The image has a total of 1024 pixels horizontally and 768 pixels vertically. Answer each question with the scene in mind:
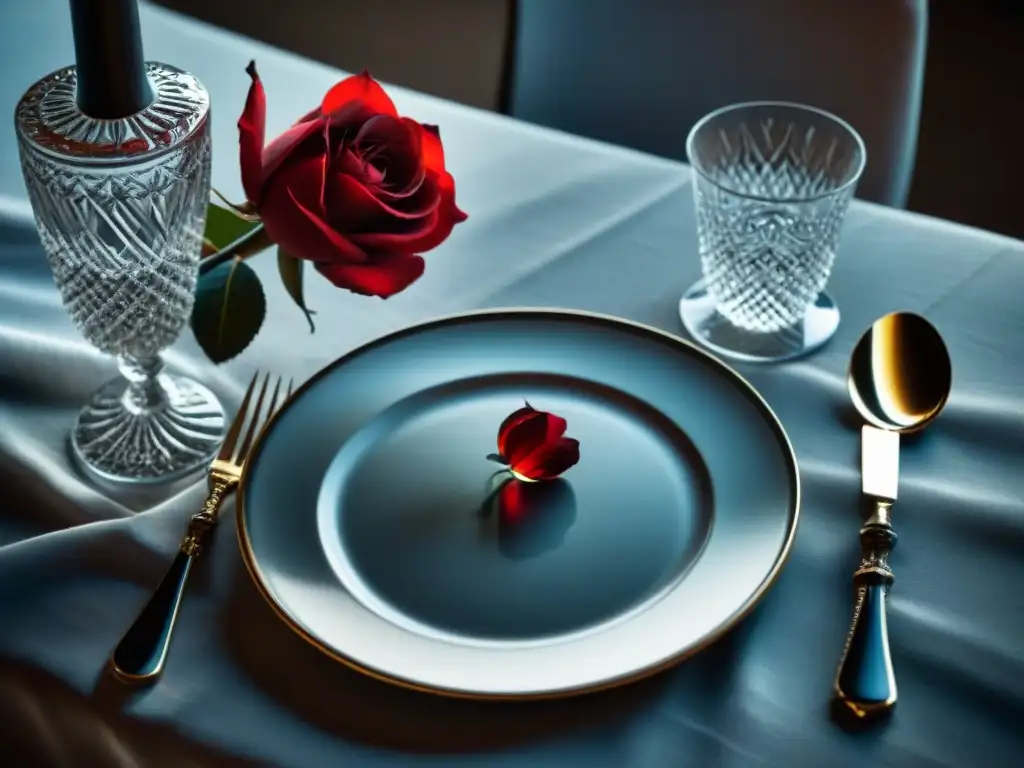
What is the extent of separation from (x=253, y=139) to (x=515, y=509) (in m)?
0.24

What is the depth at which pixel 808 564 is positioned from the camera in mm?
657

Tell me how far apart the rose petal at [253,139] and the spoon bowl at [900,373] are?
38 centimetres

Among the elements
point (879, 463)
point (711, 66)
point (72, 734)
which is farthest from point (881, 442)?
point (711, 66)

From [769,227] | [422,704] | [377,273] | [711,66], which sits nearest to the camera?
[422,704]

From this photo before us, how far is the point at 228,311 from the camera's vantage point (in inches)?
29.7

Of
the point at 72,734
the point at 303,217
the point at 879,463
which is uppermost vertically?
the point at 303,217

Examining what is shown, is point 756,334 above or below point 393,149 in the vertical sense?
below

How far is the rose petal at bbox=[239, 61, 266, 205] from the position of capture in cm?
65

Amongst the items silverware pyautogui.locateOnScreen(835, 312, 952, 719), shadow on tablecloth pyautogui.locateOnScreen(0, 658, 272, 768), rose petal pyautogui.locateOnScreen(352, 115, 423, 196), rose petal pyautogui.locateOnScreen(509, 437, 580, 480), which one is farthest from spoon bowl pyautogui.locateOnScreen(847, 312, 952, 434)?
shadow on tablecloth pyautogui.locateOnScreen(0, 658, 272, 768)

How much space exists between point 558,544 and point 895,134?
0.78 metres

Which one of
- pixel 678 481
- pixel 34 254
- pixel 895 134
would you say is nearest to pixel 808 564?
pixel 678 481

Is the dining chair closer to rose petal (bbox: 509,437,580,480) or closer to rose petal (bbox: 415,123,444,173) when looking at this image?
rose petal (bbox: 415,123,444,173)

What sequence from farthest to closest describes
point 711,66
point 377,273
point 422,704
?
point 711,66 → point 377,273 → point 422,704

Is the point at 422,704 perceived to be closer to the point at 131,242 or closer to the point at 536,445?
the point at 536,445
